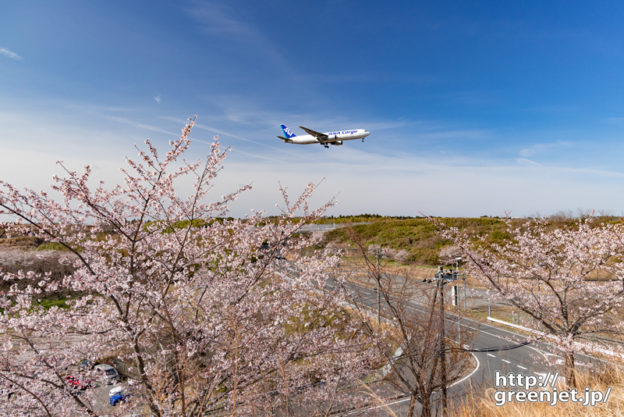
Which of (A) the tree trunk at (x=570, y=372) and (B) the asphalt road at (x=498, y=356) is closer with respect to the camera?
(A) the tree trunk at (x=570, y=372)

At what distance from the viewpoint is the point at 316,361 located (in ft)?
32.9

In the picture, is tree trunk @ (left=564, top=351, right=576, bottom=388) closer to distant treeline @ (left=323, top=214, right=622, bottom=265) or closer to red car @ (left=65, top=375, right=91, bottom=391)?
red car @ (left=65, top=375, right=91, bottom=391)

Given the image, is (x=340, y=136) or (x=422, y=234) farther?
(x=422, y=234)

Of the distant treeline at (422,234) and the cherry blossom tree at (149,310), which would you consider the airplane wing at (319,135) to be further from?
the cherry blossom tree at (149,310)

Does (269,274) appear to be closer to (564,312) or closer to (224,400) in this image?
(224,400)

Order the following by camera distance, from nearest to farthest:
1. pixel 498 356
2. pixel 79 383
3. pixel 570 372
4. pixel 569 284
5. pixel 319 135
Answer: pixel 79 383
pixel 570 372
pixel 569 284
pixel 498 356
pixel 319 135

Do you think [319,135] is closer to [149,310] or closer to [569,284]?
[569,284]

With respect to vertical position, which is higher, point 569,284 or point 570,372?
point 569,284

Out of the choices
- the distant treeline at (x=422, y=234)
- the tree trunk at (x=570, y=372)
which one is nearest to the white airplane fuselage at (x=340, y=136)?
the distant treeline at (x=422, y=234)

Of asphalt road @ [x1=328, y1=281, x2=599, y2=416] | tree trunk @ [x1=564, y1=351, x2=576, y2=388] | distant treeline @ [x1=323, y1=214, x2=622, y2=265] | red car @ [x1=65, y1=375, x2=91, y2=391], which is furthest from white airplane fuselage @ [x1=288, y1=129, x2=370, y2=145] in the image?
red car @ [x1=65, y1=375, x2=91, y2=391]

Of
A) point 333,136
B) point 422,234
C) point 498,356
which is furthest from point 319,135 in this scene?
point 422,234

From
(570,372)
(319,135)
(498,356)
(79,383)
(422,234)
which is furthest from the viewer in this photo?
(422,234)

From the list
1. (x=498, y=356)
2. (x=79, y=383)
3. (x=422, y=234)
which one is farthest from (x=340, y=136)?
(x=79, y=383)

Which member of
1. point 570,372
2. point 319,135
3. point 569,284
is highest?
point 319,135
